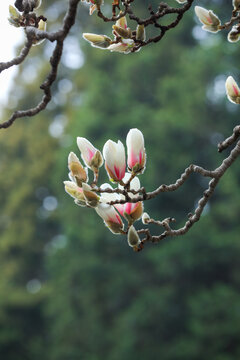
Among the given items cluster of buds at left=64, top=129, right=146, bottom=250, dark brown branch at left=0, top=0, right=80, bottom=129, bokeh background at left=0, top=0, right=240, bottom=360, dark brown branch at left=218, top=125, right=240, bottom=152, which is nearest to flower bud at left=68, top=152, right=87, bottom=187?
cluster of buds at left=64, top=129, right=146, bottom=250

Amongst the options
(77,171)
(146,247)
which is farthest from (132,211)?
(146,247)

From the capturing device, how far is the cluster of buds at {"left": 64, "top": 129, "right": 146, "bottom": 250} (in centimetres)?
93

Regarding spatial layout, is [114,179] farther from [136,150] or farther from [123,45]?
[123,45]

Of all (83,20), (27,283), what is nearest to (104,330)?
(27,283)

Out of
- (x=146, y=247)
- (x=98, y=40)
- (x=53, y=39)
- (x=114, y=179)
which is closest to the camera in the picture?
(x=53, y=39)

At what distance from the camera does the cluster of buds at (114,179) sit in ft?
3.05

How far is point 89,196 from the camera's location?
906mm

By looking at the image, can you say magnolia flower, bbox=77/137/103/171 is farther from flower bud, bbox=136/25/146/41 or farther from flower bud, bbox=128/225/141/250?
flower bud, bbox=136/25/146/41

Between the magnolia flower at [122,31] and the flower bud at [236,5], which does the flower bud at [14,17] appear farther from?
the flower bud at [236,5]

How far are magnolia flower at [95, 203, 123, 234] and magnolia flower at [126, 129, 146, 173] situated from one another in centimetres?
8

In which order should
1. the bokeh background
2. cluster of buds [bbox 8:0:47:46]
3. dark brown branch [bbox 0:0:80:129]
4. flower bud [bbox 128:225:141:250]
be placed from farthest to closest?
the bokeh background < cluster of buds [bbox 8:0:47:46] < flower bud [bbox 128:225:141:250] < dark brown branch [bbox 0:0:80:129]

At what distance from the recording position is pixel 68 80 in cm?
1227

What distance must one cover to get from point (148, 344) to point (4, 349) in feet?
6.78

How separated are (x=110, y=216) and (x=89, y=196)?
64 mm
